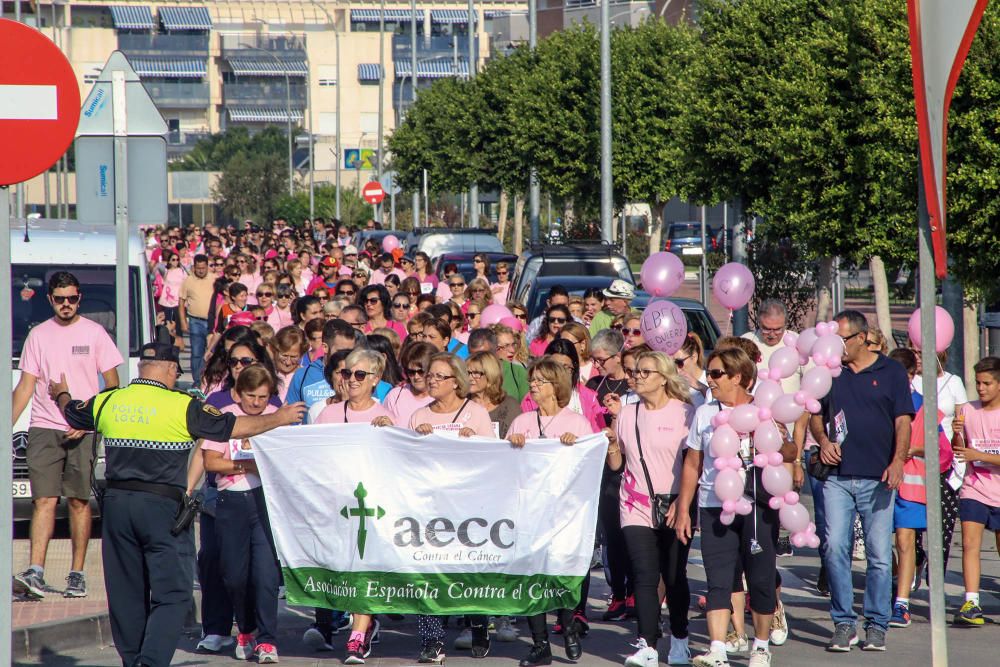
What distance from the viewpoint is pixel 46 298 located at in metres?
12.5

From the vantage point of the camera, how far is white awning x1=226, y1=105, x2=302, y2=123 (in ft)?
336

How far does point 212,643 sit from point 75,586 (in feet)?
4.62

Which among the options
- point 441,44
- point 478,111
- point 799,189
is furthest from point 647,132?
point 441,44

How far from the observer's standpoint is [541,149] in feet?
109

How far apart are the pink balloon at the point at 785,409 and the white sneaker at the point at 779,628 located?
46.0 inches

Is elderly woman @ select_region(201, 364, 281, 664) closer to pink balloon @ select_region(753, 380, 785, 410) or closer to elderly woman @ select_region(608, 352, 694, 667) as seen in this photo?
elderly woman @ select_region(608, 352, 694, 667)

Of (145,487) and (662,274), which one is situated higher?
(662,274)

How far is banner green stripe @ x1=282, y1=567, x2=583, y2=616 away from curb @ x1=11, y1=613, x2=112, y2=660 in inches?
49.0

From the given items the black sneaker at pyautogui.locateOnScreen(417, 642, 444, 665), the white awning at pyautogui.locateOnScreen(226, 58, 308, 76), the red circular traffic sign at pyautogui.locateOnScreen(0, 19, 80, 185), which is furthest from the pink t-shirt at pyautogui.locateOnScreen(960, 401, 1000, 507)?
the white awning at pyautogui.locateOnScreen(226, 58, 308, 76)

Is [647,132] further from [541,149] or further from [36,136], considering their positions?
[36,136]

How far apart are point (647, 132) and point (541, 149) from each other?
281 cm

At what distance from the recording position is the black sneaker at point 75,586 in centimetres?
936

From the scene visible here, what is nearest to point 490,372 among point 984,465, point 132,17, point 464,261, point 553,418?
point 553,418

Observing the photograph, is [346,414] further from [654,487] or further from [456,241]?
[456,241]
